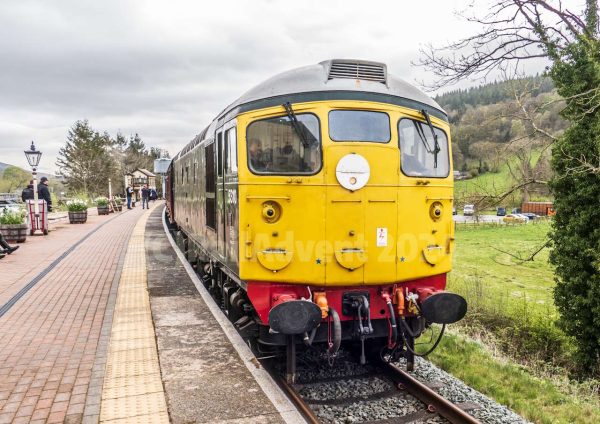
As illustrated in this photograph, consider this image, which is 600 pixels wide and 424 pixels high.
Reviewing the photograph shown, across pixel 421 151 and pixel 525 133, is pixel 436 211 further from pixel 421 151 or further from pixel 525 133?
pixel 525 133

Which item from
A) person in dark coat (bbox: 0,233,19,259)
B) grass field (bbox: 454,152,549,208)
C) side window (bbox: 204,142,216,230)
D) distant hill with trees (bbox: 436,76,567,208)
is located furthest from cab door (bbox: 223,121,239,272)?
person in dark coat (bbox: 0,233,19,259)

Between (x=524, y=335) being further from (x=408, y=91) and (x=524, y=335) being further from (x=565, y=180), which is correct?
(x=408, y=91)

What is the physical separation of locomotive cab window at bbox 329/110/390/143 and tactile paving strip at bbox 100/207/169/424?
3106 mm

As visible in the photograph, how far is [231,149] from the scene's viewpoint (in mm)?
5629

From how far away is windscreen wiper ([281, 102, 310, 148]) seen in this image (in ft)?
16.7

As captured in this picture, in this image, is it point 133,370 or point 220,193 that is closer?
point 133,370

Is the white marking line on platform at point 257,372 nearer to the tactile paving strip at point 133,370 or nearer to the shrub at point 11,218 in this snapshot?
the tactile paving strip at point 133,370

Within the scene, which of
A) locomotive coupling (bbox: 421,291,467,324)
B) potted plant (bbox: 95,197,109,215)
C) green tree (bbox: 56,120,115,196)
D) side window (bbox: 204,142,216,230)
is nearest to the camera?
locomotive coupling (bbox: 421,291,467,324)

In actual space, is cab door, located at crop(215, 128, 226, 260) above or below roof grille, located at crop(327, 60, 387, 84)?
below

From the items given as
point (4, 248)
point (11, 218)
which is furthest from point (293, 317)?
point (11, 218)

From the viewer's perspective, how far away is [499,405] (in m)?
5.21

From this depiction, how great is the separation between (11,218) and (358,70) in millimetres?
14507

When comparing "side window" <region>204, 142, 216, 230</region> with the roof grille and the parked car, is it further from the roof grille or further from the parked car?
the parked car

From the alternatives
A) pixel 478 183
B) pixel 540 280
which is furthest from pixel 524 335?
pixel 540 280
